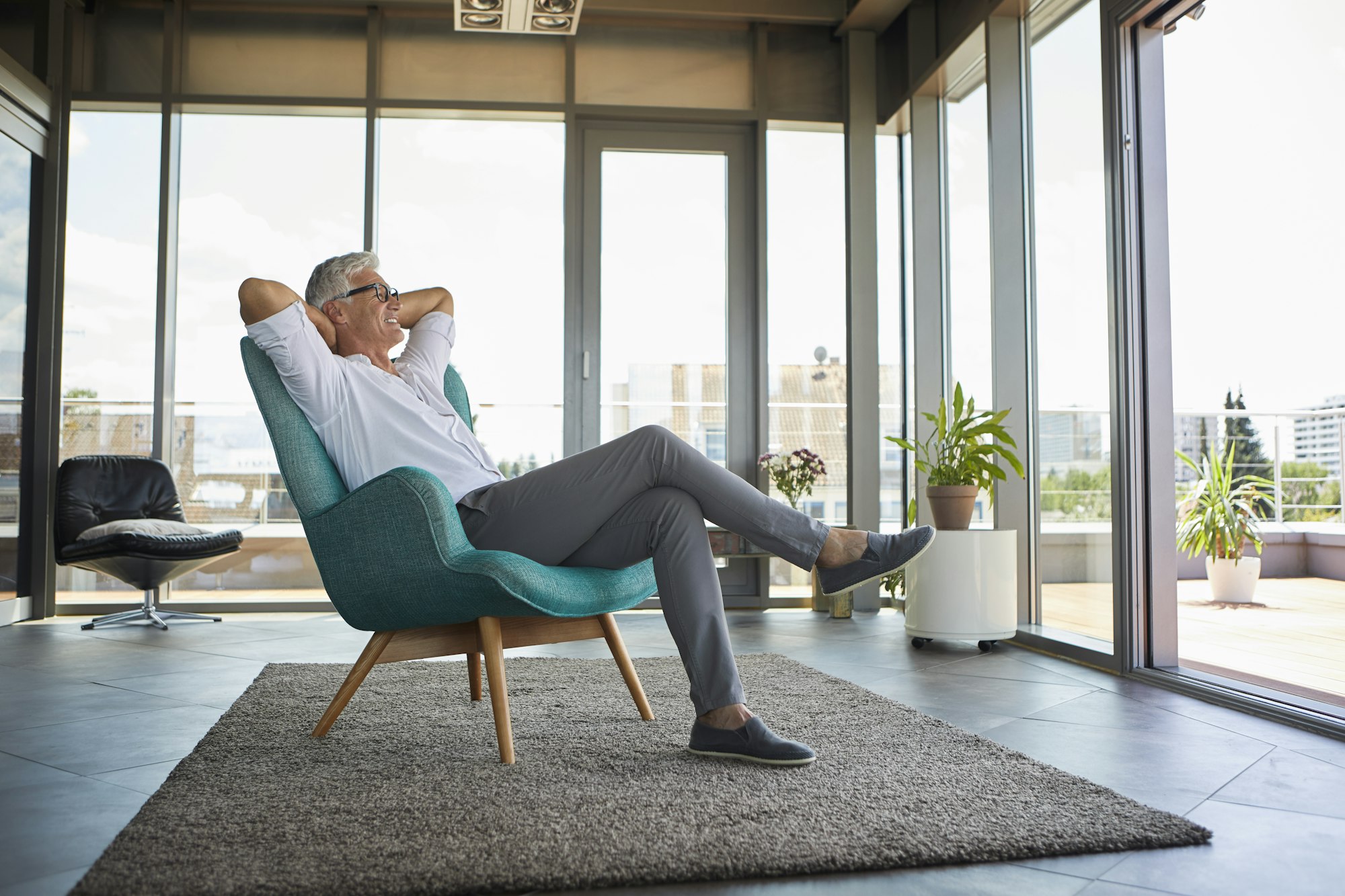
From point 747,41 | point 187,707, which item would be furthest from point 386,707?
point 747,41

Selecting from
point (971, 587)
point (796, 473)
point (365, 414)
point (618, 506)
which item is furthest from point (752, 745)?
point (796, 473)

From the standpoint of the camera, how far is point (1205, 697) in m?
2.60

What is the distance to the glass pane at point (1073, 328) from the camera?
332cm

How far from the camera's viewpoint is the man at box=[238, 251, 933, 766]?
1963 millimetres

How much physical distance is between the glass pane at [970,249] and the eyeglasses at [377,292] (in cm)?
251

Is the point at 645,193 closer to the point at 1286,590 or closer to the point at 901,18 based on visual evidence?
the point at 901,18

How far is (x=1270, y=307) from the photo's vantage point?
10.1ft

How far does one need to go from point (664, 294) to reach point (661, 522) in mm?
3106

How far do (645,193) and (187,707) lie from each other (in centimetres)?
335

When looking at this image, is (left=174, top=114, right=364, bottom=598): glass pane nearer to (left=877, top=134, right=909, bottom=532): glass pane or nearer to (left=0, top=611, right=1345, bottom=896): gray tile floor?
(left=0, top=611, right=1345, bottom=896): gray tile floor

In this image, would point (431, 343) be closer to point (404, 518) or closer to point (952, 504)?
point (404, 518)

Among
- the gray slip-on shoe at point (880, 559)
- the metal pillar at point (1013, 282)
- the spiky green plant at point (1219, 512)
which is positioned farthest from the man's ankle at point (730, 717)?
the spiky green plant at point (1219, 512)

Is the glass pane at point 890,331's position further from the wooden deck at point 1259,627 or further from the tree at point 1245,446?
the tree at point 1245,446

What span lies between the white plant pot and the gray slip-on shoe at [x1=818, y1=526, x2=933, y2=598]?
7.09ft
